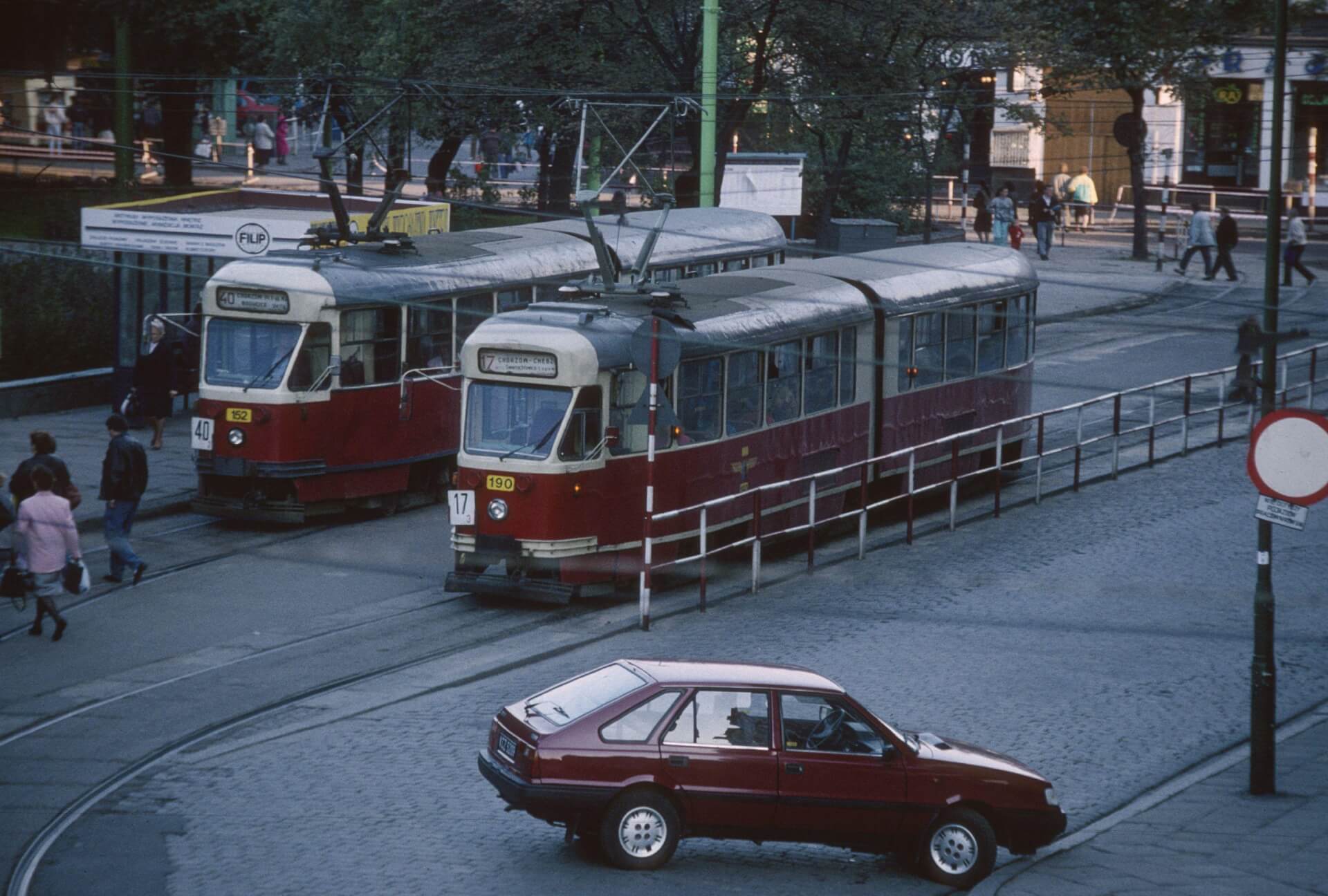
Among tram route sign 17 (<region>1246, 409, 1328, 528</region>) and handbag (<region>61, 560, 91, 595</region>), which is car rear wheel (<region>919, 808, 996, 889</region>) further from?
Result: handbag (<region>61, 560, 91, 595</region>)

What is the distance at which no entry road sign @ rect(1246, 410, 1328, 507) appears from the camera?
1305 centimetres

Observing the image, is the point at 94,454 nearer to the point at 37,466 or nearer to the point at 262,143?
the point at 37,466

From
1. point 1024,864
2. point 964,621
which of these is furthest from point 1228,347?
point 1024,864

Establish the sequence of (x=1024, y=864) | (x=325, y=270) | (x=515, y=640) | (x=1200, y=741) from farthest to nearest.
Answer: (x=325, y=270) → (x=515, y=640) → (x=1200, y=741) → (x=1024, y=864)

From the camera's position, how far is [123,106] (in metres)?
34.5

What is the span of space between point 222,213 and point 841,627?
11.1m

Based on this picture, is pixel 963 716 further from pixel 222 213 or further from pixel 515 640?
pixel 222 213

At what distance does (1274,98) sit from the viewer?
13.6 metres

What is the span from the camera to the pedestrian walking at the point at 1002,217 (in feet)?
139

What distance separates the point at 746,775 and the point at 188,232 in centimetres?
1551

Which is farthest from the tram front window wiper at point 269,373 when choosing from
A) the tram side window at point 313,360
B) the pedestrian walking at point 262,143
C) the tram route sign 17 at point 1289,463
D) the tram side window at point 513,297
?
the pedestrian walking at point 262,143

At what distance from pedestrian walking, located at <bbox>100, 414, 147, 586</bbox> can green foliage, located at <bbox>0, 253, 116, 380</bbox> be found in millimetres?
10198

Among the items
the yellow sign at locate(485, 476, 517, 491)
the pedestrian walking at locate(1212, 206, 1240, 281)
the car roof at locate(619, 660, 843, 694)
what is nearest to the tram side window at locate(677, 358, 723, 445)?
the yellow sign at locate(485, 476, 517, 491)

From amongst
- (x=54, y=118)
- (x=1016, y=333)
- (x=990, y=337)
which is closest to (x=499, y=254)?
(x=990, y=337)
